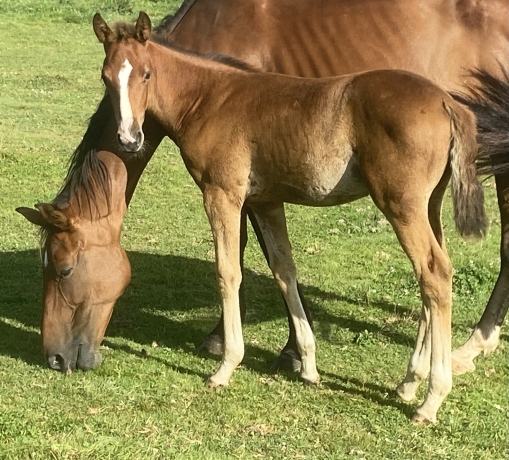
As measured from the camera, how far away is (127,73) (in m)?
4.72

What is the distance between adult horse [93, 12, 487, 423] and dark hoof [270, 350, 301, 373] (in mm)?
218

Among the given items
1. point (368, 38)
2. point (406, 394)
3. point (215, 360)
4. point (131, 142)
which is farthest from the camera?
point (368, 38)

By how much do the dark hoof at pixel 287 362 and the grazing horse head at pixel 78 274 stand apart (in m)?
1.12

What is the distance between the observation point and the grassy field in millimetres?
4426

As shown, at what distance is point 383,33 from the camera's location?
6031 millimetres

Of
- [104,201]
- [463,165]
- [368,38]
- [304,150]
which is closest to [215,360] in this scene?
[104,201]

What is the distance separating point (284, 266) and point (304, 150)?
0.94 m

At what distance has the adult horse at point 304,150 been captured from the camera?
442cm

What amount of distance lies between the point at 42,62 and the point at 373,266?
466 inches

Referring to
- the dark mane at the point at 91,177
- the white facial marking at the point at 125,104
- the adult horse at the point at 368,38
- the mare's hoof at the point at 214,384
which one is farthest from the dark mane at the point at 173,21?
the mare's hoof at the point at 214,384

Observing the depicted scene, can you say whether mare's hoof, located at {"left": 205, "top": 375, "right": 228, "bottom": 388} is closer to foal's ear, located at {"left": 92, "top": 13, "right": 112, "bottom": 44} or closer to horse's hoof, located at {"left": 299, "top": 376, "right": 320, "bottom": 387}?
horse's hoof, located at {"left": 299, "top": 376, "right": 320, "bottom": 387}

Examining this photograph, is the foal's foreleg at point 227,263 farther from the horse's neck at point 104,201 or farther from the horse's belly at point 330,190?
the horse's neck at point 104,201

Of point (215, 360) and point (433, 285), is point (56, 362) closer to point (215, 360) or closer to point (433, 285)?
point (215, 360)

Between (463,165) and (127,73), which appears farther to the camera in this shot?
(127,73)
